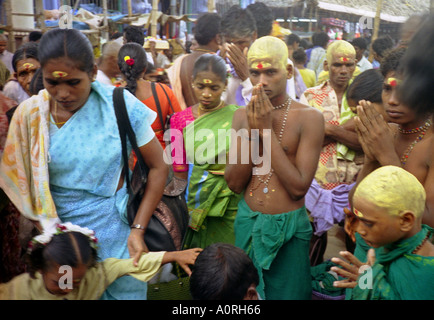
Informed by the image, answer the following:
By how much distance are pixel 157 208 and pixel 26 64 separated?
104 inches

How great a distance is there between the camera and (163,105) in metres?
3.99

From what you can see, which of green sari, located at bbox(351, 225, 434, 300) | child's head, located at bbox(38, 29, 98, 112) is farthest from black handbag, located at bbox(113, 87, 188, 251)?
green sari, located at bbox(351, 225, 434, 300)

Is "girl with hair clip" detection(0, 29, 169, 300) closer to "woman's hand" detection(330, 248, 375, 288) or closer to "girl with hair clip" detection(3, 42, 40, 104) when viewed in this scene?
"woman's hand" detection(330, 248, 375, 288)

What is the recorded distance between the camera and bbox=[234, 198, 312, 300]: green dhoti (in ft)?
8.39

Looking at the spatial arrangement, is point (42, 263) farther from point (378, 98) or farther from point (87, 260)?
point (378, 98)

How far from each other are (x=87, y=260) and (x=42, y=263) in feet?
0.68

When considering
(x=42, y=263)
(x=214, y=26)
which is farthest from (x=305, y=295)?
(x=214, y=26)

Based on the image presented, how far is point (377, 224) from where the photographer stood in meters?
1.90

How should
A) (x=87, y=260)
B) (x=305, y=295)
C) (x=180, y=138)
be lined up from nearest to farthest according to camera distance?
(x=87, y=260)
(x=305, y=295)
(x=180, y=138)

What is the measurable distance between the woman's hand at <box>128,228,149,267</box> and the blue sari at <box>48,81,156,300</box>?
6cm

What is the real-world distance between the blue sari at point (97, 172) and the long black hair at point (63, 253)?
0.62 ft

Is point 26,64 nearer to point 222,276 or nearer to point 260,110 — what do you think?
point 260,110

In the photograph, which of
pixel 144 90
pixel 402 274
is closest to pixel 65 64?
pixel 402 274

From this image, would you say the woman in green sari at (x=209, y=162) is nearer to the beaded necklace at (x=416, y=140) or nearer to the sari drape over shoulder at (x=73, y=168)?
the sari drape over shoulder at (x=73, y=168)
